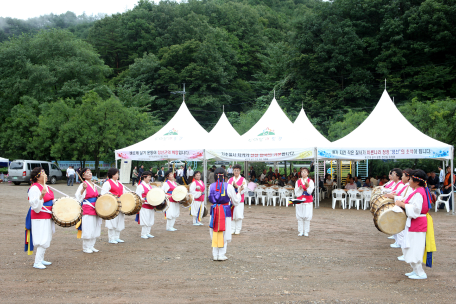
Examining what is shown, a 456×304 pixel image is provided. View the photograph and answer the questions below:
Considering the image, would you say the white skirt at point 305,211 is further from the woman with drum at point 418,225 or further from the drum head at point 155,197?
the woman with drum at point 418,225

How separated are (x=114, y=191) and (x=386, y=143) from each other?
1078 centimetres

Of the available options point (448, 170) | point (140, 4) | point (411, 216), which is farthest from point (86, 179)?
point (140, 4)

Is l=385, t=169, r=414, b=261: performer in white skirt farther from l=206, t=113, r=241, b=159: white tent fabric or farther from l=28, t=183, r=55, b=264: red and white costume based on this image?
l=206, t=113, r=241, b=159: white tent fabric

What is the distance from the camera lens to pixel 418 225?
233 inches

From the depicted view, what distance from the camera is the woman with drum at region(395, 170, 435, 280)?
5.88 m

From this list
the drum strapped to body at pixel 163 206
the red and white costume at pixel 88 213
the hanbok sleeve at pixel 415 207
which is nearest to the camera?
the hanbok sleeve at pixel 415 207

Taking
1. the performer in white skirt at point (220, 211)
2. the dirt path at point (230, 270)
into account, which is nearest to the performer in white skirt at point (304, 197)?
the dirt path at point (230, 270)

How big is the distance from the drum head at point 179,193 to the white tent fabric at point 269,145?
19.9 ft

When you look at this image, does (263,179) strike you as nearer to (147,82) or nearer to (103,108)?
(103,108)

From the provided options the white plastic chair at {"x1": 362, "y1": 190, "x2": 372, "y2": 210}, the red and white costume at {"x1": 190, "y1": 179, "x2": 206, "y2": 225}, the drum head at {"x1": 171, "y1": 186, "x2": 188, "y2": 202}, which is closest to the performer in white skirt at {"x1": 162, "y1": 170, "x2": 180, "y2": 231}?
the drum head at {"x1": 171, "y1": 186, "x2": 188, "y2": 202}

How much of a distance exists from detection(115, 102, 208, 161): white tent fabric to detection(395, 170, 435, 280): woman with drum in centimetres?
1146

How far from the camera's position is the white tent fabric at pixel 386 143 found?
1422 cm

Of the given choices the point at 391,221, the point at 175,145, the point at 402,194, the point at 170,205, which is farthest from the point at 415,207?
the point at 175,145

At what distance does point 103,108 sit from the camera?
3009cm
